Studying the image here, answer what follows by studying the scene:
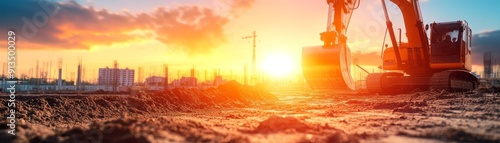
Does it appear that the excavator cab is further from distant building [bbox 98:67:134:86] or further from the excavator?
distant building [bbox 98:67:134:86]

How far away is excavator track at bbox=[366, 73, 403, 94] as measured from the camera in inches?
718

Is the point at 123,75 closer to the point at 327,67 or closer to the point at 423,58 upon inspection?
the point at 423,58

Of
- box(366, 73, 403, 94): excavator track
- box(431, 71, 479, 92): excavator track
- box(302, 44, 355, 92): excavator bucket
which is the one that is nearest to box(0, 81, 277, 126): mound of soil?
box(366, 73, 403, 94): excavator track

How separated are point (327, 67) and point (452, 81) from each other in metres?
9.34

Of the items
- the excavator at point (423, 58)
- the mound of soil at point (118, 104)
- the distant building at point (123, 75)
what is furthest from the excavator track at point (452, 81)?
the distant building at point (123, 75)

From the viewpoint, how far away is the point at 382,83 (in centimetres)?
1839

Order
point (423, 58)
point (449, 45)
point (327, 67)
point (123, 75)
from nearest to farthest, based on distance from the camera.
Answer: point (327, 67), point (449, 45), point (423, 58), point (123, 75)

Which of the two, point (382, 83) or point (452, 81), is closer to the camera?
point (452, 81)

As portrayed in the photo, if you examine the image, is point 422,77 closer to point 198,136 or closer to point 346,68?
point 346,68

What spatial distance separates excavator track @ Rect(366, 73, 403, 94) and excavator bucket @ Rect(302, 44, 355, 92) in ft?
29.5

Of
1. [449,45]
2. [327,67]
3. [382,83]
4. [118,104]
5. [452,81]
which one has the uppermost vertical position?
[449,45]

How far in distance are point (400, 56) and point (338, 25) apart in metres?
7.79

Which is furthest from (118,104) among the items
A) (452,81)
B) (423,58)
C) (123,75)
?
(123,75)

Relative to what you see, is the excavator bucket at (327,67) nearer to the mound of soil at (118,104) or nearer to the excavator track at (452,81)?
the mound of soil at (118,104)
